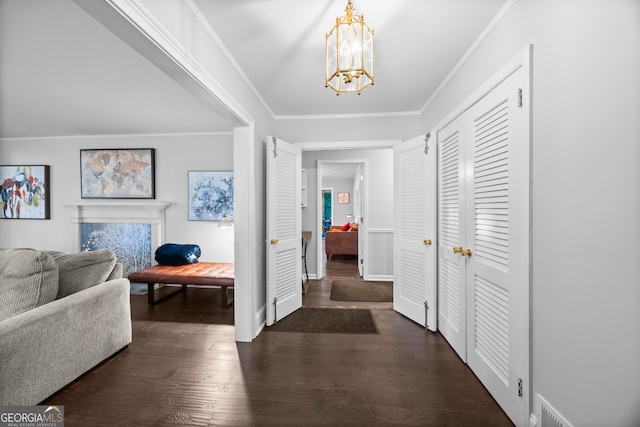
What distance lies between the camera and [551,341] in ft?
4.16

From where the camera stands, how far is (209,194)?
416 centimetres

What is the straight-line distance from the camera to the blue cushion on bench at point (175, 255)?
370 centimetres

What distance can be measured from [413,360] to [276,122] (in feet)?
9.65

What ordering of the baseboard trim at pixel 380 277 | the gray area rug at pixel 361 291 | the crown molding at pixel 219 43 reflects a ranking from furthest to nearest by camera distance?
the baseboard trim at pixel 380 277 → the gray area rug at pixel 361 291 → the crown molding at pixel 219 43

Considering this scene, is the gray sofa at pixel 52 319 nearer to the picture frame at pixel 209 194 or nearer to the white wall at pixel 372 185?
the picture frame at pixel 209 194

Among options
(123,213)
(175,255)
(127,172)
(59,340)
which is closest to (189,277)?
(175,255)

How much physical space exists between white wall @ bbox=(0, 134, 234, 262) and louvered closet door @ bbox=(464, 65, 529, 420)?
11.0 ft

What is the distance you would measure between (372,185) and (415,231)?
1947mm

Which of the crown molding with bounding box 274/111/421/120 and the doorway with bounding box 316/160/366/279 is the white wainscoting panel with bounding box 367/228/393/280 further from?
the crown molding with bounding box 274/111/421/120

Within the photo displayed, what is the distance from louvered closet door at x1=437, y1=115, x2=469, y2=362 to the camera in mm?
2100

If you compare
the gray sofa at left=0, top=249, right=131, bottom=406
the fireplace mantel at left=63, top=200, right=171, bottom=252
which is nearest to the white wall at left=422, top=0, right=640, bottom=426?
the gray sofa at left=0, top=249, right=131, bottom=406

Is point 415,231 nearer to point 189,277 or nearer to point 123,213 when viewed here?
point 189,277

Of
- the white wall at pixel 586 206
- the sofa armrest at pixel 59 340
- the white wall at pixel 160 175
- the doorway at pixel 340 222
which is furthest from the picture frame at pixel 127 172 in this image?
the white wall at pixel 586 206

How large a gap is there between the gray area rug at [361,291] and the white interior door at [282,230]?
792mm
